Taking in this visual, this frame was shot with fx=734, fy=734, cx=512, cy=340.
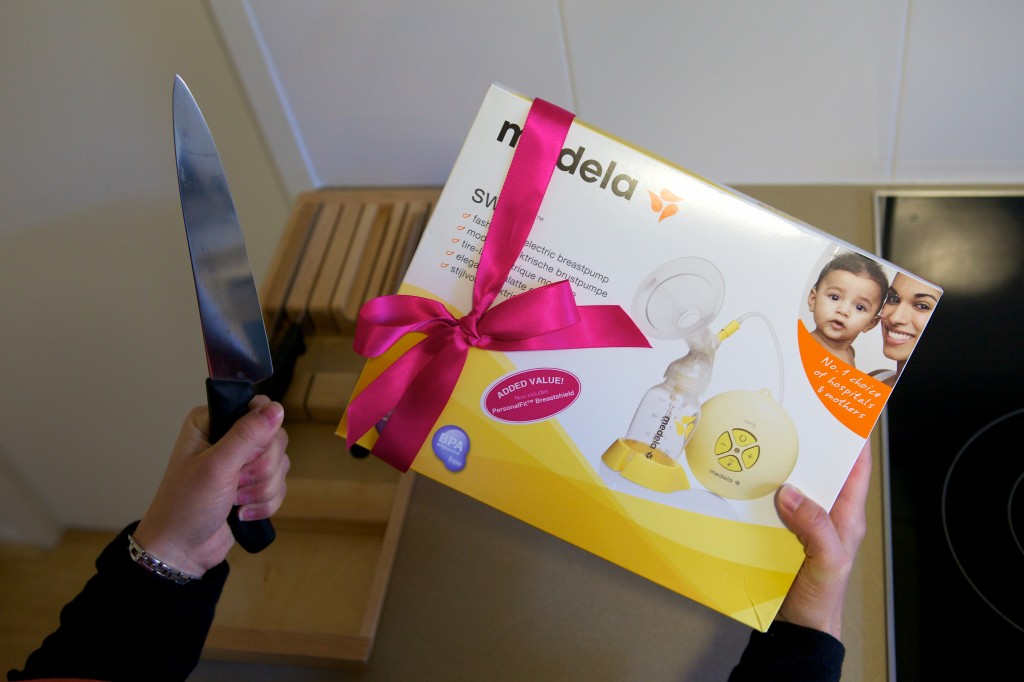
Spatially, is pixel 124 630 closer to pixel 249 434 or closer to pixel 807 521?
pixel 249 434

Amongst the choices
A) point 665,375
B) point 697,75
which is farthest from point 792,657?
point 697,75

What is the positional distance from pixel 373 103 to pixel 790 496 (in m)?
0.68

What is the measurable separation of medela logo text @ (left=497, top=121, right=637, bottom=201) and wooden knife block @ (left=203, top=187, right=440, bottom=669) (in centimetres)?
33

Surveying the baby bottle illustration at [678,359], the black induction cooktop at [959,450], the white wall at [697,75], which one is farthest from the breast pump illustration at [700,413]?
the white wall at [697,75]

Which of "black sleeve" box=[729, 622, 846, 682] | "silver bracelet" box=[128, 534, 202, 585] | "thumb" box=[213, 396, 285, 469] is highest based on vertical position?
"thumb" box=[213, 396, 285, 469]

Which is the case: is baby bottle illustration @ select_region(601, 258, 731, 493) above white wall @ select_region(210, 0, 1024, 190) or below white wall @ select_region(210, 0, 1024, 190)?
below

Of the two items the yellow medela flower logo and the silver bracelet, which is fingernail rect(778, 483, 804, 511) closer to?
the yellow medela flower logo

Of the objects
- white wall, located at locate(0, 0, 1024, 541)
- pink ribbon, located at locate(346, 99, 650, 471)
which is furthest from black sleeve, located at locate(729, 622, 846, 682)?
white wall, located at locate(0, 0, 1024, 541)

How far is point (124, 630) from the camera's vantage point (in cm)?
57

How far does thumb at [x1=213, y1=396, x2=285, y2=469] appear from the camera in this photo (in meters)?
0.57

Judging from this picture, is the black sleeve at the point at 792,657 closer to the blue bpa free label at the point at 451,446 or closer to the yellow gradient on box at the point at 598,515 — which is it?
the yellow gradient on box at the point at 598,515

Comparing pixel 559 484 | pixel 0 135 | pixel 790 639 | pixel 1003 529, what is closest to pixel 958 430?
pixel 1003 529

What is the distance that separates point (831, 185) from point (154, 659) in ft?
2.76

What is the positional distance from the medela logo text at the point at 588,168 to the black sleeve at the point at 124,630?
446 millimetres
